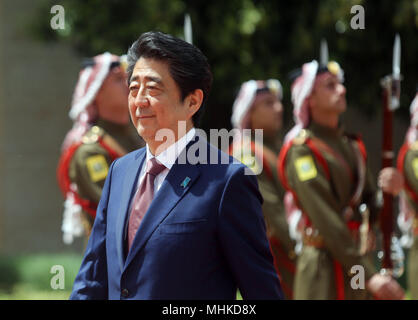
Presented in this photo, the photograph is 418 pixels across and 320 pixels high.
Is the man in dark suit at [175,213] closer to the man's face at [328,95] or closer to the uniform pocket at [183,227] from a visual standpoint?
the uniform pocket at [183,227]

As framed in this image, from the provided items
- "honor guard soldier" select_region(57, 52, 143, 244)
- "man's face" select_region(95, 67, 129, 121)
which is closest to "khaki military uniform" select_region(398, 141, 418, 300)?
"honor guard soldier" select_region(57, 52, 143, 244)

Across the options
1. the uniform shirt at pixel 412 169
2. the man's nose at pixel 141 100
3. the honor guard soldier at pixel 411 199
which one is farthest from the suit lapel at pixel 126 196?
the uniform shirt at pixel 412 169

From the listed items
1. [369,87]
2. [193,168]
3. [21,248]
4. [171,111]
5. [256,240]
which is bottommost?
[21,248]

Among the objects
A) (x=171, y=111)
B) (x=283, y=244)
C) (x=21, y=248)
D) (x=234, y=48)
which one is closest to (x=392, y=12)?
(x=234, y=48)

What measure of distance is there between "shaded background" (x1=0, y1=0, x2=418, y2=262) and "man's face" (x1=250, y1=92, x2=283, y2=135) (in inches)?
130

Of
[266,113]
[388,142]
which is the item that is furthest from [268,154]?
[388,142]

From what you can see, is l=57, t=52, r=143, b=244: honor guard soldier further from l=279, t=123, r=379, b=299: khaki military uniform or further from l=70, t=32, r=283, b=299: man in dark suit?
l=70, t=32, r=283, b=299: man in dark suit

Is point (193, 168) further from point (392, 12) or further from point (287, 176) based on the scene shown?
point (392, 12)

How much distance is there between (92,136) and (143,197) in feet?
9.95

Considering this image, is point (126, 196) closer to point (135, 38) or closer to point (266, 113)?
point (266, 113)

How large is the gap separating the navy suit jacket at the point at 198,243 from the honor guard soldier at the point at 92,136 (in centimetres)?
287
